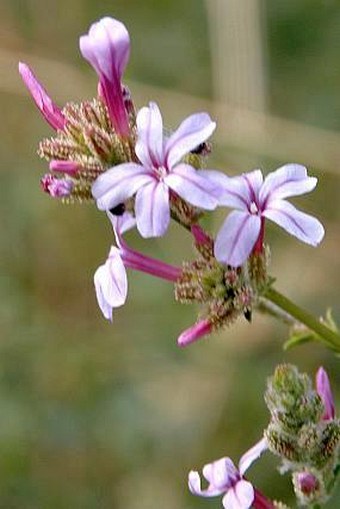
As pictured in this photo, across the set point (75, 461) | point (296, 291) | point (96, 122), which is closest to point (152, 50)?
point (296, 291)

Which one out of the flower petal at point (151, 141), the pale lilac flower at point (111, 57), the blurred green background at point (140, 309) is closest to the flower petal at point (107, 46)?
the pale lilac flower at point (111, 57)

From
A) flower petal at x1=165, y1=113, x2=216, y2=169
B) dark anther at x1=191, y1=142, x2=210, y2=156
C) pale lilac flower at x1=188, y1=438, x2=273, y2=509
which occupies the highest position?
flower petal at x1=165, y1=113, x2=216, y2=169

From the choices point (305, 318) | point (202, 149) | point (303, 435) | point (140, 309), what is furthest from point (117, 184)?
point (140, 309)

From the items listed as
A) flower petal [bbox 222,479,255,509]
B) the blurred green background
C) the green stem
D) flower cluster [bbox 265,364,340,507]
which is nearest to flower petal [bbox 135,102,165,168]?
the green stem

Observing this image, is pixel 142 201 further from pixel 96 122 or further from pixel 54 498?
pixel 54 498

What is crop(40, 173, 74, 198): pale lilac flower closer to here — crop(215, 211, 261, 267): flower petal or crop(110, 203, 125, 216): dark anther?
crop(110, 203, 125, 216): dark anther

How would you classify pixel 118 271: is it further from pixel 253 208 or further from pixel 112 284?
pixel 253 208
